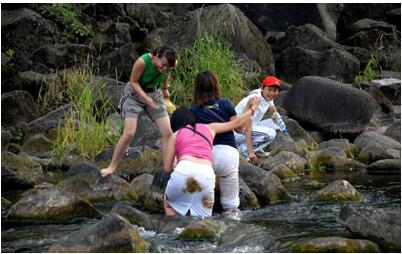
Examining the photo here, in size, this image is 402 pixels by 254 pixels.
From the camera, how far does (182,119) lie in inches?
226

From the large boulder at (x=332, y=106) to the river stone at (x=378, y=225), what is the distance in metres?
6.73

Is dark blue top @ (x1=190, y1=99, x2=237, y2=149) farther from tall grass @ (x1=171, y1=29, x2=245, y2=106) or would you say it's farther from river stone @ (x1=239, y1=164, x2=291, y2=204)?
tall grass @ (x1=171, y1=29, x2=245, y2=106)

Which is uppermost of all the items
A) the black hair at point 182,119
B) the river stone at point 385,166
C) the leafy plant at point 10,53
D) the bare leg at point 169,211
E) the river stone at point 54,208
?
the black hair at point 182,119

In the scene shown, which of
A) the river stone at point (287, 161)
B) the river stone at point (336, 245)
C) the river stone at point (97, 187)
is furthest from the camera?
the river stone at point (287, 161)

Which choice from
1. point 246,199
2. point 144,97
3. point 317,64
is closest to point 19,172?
point 144,97

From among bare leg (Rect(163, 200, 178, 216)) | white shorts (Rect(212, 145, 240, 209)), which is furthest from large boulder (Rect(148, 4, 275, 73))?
bare leg (Rect(163, 200, 178, 216))

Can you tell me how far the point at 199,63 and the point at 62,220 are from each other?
589 centimetres

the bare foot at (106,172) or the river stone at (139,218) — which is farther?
the bare foot at (106,172)

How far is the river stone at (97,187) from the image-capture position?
6887 millimetres

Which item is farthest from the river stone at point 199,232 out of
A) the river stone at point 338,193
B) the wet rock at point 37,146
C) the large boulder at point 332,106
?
the large boulder at point 332,106

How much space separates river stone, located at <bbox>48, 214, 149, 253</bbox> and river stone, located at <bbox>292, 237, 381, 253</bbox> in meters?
1.05

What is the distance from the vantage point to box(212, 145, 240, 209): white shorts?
583cm

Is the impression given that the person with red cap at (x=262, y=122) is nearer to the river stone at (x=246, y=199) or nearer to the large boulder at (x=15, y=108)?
the river stone at (x=246, y=199)

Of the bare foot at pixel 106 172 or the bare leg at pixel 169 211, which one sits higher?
the bare leg at pixel 169 211
